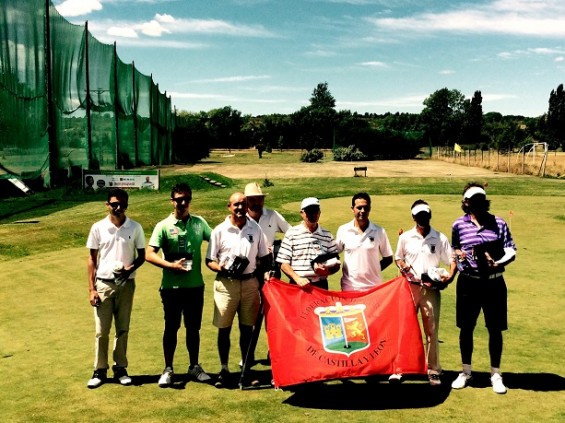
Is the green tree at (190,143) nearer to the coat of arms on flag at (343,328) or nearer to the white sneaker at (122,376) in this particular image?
the white sneaker at (122,376)

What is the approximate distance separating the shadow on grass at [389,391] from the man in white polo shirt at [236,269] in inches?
36.2

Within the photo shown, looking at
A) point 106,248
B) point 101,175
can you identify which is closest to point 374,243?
point 106,248

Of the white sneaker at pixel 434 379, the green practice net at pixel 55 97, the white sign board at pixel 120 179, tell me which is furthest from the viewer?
the white sign board at pixel 120 179

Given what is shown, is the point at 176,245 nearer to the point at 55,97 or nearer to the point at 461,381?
the point at 461,381

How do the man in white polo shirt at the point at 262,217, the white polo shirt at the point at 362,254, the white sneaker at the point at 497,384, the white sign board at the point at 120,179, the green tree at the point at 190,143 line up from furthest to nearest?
the green tree at the point at 190,143, the white sign board at the point at 120,179, the man in white polo shirt at the point at 262,217, the white polo shirt at the point at 362,254, the white sneaker at the point at 497,384

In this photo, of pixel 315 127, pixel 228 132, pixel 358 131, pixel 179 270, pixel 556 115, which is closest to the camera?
pixel 179 270

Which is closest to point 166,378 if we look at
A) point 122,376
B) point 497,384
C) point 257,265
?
point 122,376

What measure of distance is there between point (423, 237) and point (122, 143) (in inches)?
1336

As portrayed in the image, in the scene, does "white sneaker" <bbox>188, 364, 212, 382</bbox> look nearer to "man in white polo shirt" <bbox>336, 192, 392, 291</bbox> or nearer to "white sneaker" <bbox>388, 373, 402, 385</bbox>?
"man in white polo shirt" <bbox>336, 192, 392, 291</bbox>

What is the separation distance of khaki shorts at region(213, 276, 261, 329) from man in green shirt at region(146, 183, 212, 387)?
229 mm

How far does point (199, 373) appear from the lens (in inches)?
252

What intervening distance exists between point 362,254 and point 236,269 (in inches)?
56.0

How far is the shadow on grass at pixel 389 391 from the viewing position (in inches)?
227

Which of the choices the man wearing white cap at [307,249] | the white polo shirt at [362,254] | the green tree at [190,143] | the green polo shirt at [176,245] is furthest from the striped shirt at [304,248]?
the green tree at [190,143]
